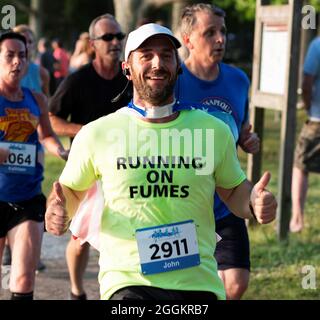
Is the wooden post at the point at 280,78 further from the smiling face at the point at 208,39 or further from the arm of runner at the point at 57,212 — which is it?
the arm of runner at the point at 57,212

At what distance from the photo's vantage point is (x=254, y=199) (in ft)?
11.9

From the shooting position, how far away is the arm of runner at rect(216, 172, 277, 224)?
351 centimetres

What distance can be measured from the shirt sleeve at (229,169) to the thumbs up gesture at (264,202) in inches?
9.2

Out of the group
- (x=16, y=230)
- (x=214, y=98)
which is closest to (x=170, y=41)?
(x=214, y=98)

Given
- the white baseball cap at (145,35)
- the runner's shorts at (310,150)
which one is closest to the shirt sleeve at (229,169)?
the white baseball cap at (145,35)

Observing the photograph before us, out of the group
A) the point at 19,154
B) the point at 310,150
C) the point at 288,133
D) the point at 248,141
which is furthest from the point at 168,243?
the point at 310,150

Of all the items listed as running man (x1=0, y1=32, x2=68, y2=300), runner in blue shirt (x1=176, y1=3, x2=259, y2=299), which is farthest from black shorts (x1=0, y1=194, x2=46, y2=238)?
runner in blue shirt (x1=176, y1=3, x2=259, y2=299)

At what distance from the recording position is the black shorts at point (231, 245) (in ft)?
17.3

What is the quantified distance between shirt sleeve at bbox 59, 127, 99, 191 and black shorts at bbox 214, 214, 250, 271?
1704 mm

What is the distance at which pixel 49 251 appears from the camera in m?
8.11

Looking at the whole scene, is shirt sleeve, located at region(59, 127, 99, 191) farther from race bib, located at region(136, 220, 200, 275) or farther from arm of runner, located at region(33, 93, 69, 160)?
arm of runner, located at region(33, 93, 69, 160)

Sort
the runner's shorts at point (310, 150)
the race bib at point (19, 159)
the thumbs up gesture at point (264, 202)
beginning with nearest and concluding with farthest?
1. the thumbs up gesture at point (264, 202)
2. the race bib at point (19, 159)
3. the runner's shorts at point (310, 150)

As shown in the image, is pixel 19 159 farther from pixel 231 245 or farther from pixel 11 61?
pixel 231 245

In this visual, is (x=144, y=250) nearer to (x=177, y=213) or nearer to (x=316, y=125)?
(x=177, y=213)
